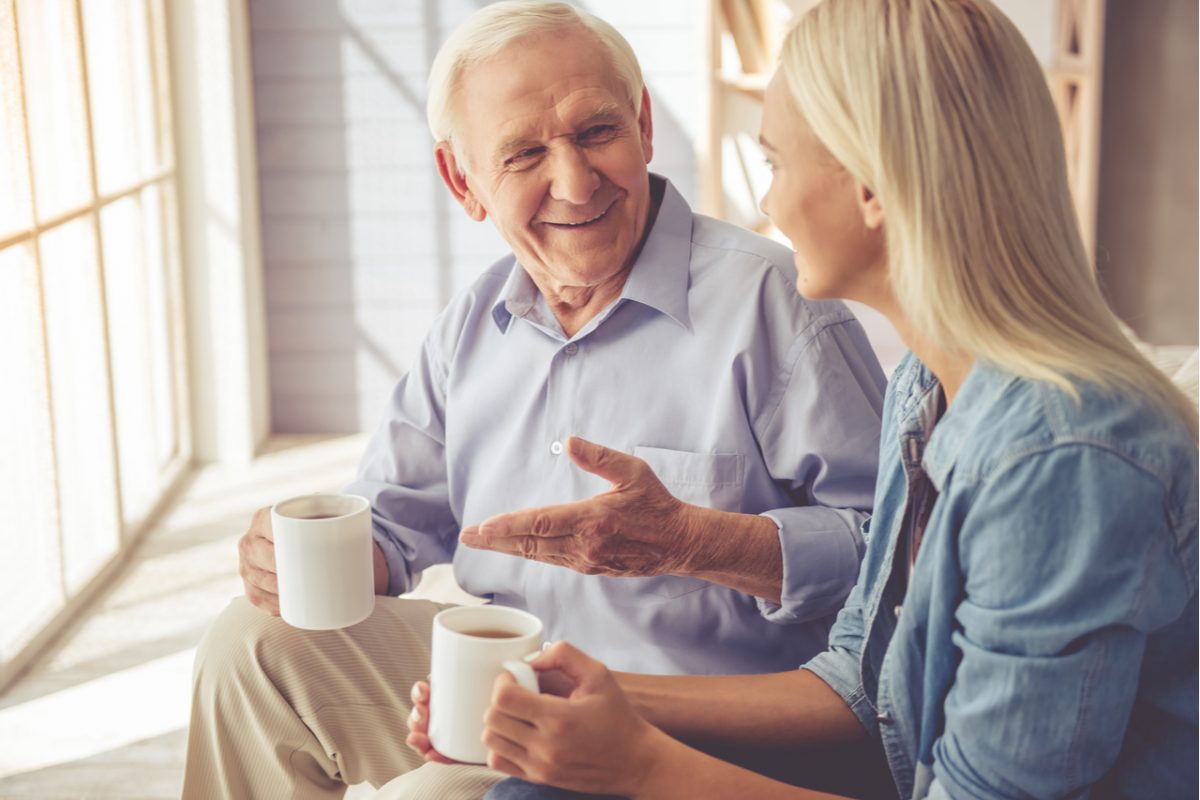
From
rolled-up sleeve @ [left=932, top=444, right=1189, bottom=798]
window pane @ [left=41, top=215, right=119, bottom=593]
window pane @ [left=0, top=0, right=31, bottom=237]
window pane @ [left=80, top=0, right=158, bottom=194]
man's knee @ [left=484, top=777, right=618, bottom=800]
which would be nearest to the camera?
rolled-up sleeve @ [left=932, top=444, right=1189, bottom=798]

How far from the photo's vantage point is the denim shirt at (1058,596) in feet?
3.20

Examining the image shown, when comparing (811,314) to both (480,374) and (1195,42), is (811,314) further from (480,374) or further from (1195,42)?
(1195,42)

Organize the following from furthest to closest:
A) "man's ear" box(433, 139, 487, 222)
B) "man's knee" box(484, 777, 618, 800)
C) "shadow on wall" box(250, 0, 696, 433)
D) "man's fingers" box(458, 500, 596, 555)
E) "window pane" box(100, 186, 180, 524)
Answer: "shadow on wall" box(250, 0, 696, 433), "window pane" box(100, 186, 180, 524), "man's ear" box(433, 139, 487, 222), "man's fingers" box(458, 500, 596, 555), "man's knee" box(484, 777, 618, 800)

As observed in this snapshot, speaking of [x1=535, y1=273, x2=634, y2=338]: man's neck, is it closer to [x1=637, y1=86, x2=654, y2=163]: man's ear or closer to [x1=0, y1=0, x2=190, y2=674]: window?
[x1=637, y1=86, x2=654, y2=163]: man's ear

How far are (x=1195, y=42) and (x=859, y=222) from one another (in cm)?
476

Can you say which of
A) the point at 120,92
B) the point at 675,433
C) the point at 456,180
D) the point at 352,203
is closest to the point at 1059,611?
the point at 675,433

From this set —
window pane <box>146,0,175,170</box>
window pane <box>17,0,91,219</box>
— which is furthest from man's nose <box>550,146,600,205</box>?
window pane <box>146,0,175,170</box>

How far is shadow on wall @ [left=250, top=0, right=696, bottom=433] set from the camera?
4.51 m

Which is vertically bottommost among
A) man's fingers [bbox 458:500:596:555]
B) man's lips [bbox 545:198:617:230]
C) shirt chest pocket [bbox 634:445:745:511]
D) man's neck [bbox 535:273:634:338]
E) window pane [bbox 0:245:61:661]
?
window pane [bbox 0:245:61:661]

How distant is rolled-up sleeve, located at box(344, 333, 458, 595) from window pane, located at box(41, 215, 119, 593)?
153 centimetres

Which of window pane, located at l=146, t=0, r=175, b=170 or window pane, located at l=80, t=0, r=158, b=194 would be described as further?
window pane, located at l=146, t=0, r=175, b=170

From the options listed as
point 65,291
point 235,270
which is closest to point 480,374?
point 65,291

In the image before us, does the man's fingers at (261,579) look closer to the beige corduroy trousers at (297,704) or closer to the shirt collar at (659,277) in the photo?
the beige corduroy trousers at (297,704)

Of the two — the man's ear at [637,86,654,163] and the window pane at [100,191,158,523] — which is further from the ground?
the man's ear at [637,86,654,163]
